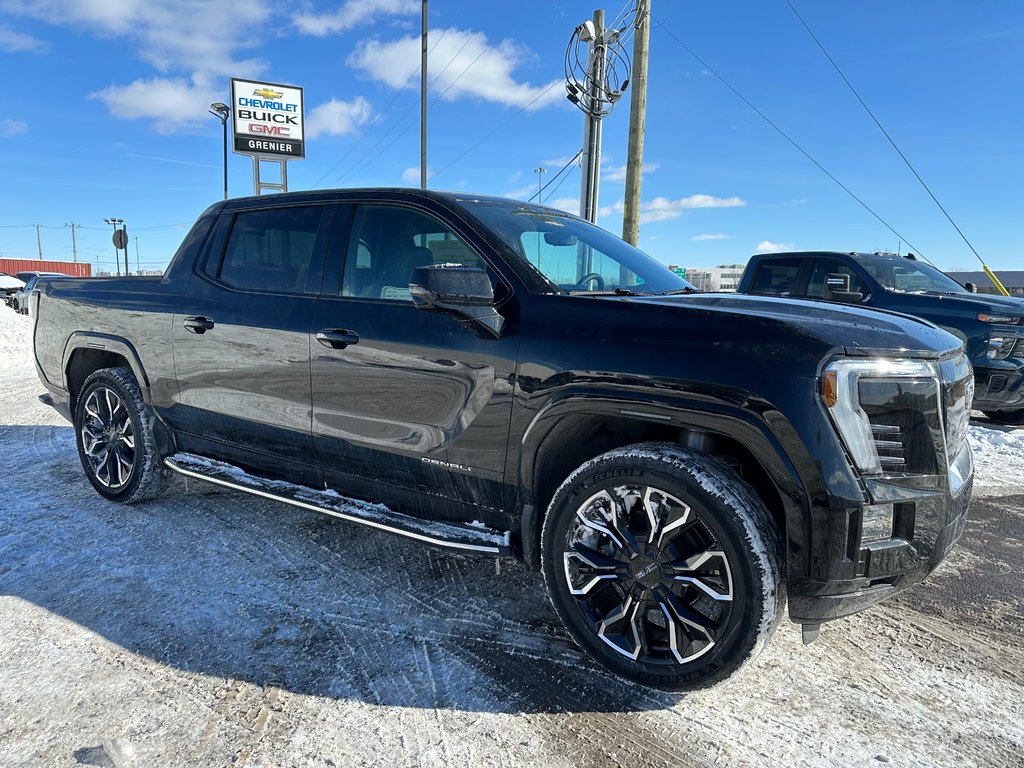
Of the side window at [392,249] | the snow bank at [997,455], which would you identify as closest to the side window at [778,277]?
the snow bank at [997,455]

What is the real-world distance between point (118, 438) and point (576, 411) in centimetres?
341

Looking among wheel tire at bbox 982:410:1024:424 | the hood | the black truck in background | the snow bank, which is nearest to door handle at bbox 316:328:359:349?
the hood

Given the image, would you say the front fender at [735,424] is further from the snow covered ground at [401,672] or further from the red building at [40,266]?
the red building at [40,266]

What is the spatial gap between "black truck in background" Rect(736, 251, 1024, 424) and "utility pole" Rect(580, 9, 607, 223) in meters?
2.85

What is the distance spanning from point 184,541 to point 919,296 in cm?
754

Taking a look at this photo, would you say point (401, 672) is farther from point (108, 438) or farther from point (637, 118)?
point (637, 118)

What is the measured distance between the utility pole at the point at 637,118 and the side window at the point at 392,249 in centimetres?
840

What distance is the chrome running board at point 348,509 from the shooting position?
8.99 feet

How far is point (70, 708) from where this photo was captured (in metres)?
2.25

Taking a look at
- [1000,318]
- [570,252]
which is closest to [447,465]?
[570,252]

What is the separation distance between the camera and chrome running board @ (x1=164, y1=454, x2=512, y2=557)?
2740 millimetres

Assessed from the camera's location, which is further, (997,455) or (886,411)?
(997,455)

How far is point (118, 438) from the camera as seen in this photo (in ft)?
14.1

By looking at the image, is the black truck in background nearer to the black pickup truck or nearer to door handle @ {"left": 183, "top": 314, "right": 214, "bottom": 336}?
the black pickup truck
